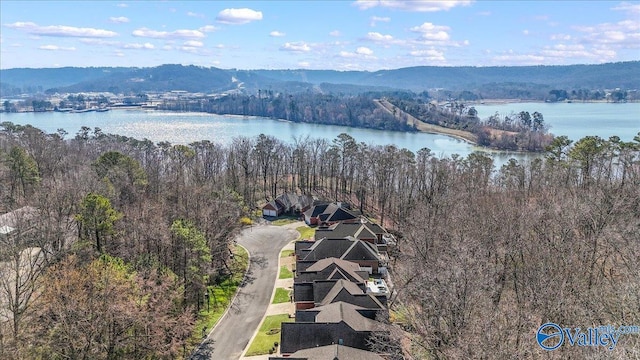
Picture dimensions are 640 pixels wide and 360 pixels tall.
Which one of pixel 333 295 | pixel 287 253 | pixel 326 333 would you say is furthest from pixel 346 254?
pixel 326 333

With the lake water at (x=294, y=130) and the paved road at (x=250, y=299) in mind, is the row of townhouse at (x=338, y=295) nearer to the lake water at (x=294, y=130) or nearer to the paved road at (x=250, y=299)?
the paved road at (x=250, y=299)

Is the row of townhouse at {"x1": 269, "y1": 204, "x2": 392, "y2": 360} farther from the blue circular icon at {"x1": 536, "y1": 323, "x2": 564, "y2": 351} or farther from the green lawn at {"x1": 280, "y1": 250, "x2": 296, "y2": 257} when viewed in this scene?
the blue circular icon at {"x1": 536, "y1": 323, "x2": 564, "y2": 351}

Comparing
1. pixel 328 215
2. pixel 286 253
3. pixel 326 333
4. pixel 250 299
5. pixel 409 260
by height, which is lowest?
pixel 250 299

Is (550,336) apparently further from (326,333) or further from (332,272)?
(332,272)

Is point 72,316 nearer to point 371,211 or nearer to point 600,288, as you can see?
point 600,288

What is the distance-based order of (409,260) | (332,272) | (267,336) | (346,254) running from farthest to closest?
(346,254) < (332,272) < (409,260) < (267,336)
